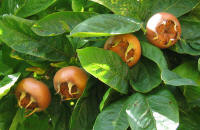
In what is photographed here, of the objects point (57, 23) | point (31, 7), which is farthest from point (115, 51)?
point (31, 7)

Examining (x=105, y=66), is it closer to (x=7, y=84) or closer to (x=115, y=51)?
(x=115, y=51)

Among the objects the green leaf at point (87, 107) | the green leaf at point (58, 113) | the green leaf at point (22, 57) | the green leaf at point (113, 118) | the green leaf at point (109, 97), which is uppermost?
the green leaf at point (22, 57)

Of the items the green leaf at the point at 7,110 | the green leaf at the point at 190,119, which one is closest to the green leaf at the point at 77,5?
the green leaf at the point at 7,110

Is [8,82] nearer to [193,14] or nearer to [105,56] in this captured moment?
[105,56]

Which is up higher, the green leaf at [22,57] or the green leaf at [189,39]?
the green leaf at [189,39]

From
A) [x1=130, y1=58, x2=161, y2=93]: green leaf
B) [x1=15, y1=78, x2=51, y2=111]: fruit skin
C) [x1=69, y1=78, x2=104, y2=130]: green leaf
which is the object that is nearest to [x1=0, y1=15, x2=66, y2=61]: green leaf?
[x1=15, y1=78, x2=51, y2=111]: fruit skin

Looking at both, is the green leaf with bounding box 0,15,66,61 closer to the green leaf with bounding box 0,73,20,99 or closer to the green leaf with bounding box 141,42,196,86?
the green leaf with bounding box 0,73,20,99

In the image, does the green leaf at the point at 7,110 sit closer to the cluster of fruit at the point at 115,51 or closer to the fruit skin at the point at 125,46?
the cluster of fruit at the point at 115,51
